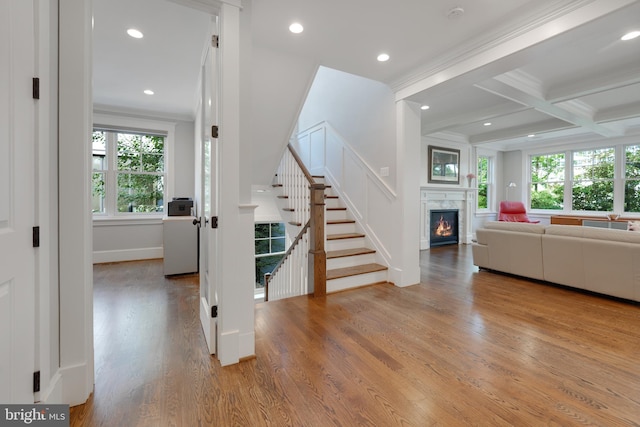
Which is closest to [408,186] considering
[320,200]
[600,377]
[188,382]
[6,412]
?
[320,200]

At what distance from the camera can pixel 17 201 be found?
107cm

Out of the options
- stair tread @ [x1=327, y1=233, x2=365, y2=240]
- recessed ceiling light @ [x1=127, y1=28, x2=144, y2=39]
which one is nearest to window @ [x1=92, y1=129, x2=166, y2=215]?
recessed ceiling light @ [x1=127, y1=28, x2=144, y2=39]

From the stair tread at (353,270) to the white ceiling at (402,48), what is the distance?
214cm

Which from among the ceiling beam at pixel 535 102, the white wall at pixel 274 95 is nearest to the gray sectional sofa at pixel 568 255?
the ceiling beam at pixel 535 102

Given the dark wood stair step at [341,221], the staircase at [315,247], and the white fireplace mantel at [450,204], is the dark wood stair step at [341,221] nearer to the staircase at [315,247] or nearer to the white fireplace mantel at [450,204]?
the staircase at [315,247]

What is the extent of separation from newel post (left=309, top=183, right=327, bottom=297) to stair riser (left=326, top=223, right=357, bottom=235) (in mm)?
888

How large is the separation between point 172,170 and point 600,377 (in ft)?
19.3

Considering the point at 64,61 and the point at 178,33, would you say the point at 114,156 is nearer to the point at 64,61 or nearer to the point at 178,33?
the point at 178,33

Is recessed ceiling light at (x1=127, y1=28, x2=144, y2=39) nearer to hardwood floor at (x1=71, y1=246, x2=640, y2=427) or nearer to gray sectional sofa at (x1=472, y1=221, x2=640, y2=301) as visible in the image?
hardwood floor at (x1=71, y1=246, x2=640, y2=427)

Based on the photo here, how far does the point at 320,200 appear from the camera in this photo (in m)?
3.15

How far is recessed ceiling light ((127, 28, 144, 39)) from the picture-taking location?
2637mm

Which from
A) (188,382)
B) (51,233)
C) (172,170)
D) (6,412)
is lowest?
(188,382)

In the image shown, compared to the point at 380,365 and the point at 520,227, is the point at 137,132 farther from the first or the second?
the point at 520,227

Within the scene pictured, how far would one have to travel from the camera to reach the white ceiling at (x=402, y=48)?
7.11ft
